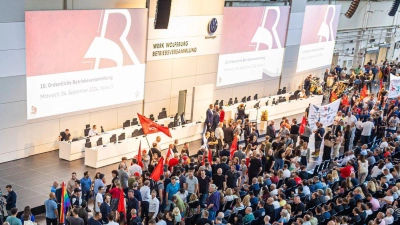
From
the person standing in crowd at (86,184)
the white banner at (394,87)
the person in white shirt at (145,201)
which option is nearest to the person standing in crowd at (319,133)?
the white banner at (394,87)

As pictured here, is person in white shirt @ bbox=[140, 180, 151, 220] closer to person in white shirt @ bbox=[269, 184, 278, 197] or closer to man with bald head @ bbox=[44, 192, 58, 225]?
man with bald head @ bbox=[44, 192, 58, 225]

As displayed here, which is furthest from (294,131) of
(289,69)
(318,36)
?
(318,36)

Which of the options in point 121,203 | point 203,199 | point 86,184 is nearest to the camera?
point 121,203

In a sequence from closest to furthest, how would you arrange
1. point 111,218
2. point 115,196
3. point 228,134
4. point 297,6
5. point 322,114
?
point 111,218 < point 115,196 < point 228,134 < point 322,114 < point 297,6

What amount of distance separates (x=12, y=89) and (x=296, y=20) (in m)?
15.8

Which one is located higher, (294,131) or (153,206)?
(153,206)

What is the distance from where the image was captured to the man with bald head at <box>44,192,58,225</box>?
11391mm

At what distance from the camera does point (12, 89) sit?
54.1 feet

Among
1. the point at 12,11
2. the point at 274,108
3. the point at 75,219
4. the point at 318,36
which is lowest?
the point at 274,108

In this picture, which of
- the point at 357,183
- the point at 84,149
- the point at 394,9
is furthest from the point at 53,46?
the point at 394,9

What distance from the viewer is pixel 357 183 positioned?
14438 millimetres

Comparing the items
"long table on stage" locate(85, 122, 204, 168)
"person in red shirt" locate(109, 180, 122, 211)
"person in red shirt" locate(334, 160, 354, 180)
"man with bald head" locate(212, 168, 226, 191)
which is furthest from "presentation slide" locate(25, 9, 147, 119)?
"person in red shirt" locate(334, 160, 354, 180)

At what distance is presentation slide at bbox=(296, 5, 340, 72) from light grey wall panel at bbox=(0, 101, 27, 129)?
16.4 meters

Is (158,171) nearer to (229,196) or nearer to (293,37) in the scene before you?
(229,196)
